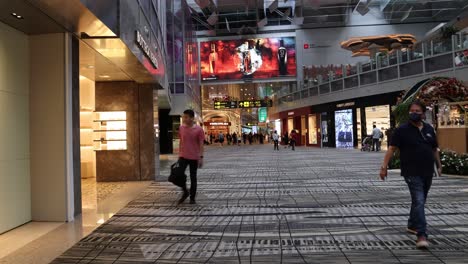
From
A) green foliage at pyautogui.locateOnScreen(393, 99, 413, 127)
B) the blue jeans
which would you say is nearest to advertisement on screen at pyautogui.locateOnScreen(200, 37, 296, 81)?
green foliage at pyautogui.locateOnScreen(393, 99, 413, 127)

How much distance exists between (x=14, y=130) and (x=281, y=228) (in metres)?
3.70

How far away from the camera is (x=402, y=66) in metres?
26.4

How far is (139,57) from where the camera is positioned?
9.02 metres

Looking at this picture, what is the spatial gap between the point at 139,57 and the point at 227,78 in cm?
4109

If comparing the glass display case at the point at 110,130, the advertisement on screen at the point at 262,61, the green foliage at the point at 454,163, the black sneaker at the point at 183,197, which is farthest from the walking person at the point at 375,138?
the advertisement on screen at the point at 262,61

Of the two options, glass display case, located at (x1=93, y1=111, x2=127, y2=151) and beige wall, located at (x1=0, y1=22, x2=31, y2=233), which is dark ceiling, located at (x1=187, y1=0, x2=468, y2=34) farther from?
beige wall, located at (x1=0, y1=22, x2=31, y2=233)

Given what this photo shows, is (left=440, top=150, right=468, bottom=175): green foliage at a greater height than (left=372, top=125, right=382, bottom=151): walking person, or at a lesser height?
lesser

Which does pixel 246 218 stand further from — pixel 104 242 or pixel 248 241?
pixel 104 242

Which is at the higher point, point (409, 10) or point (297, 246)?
point (409, 10)

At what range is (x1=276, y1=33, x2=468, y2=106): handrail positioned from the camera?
22.3 m

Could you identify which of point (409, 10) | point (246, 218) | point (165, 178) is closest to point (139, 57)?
point (246, 218)

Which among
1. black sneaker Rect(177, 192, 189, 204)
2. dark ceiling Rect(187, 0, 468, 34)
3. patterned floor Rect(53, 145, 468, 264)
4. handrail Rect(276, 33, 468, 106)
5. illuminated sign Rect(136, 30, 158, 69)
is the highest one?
dark ceiling Rect(187, 0, 468, 34)

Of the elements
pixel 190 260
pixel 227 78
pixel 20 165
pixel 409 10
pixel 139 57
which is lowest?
pixel 190 260

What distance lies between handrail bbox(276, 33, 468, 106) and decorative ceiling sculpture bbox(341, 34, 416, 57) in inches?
112
